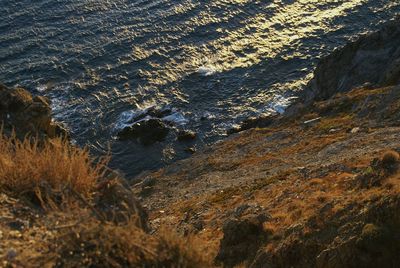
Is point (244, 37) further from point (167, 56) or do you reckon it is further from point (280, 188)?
point (280, 188)

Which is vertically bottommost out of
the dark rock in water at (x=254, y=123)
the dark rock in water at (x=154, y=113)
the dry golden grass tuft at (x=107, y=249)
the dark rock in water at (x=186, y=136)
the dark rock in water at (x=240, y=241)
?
the dark rock in water at (x=186, y=136)

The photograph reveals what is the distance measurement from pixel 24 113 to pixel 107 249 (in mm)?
25438

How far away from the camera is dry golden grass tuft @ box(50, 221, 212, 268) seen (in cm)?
717

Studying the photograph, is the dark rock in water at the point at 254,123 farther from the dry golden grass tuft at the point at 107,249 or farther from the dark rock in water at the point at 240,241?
the dry golden grass tuft at the point at 107,249

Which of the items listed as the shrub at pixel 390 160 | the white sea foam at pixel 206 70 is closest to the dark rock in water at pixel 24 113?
the white sea foam at pixel 206 70

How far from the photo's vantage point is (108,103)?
44.6 metres

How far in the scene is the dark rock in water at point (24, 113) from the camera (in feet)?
98.9

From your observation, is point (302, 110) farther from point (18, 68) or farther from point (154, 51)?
Answer: point (18, 68)

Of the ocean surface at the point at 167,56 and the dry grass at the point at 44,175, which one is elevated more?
the dry grass at the point at 44,175

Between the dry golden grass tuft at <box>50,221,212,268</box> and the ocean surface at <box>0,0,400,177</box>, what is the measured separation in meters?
31.5

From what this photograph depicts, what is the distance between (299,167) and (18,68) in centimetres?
3273

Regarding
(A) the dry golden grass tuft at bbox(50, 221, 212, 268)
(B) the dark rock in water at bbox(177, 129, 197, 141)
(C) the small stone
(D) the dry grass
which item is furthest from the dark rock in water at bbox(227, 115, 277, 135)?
(C) the small stone

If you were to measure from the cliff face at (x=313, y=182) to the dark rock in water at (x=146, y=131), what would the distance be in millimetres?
5890

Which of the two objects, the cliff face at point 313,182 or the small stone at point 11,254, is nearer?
the small stone at point 11,254
